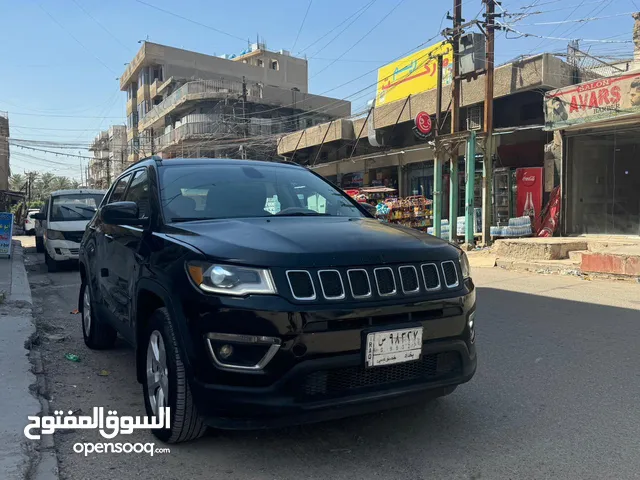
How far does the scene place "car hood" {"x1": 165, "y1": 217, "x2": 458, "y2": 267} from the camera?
9.14 ft

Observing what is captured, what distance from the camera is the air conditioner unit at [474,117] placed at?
1966cm

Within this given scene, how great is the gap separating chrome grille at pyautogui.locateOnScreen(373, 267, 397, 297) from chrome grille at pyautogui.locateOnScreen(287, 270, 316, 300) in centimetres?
37

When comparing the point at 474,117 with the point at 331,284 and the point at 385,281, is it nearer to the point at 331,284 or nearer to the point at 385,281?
the point at 385,281

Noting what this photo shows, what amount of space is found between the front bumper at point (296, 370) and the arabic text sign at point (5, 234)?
12.2 meters

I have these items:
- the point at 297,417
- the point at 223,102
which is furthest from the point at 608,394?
Answer: the point at 223,102

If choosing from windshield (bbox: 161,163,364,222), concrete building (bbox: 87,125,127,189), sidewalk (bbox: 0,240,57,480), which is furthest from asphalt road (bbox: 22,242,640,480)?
concrete building (bbox: 87,125,127,189)

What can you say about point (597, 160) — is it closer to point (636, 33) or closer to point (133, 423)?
point (636, 33)

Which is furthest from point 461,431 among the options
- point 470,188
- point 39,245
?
point 39,245

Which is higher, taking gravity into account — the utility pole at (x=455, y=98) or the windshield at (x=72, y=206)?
the utility pole at (x=455, y=98)

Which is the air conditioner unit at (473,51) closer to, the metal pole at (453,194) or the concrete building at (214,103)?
the metal pole at (453,194)

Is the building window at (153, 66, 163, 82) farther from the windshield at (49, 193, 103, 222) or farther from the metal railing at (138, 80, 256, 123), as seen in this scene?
the windshield at (49, 193, 103, 222)

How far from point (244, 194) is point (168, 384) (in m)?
1.54

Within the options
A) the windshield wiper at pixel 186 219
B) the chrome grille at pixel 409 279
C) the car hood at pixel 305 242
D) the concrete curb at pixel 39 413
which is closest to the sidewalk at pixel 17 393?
the concrete curb at pixel 39 413

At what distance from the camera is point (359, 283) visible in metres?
2.81
